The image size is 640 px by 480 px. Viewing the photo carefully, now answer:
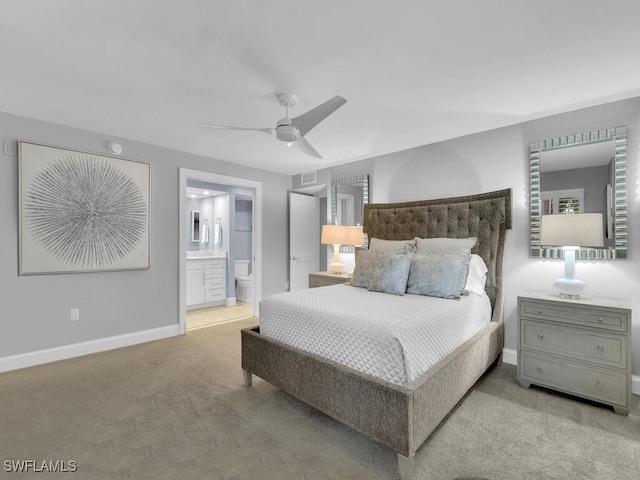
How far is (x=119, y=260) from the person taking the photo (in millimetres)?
3506

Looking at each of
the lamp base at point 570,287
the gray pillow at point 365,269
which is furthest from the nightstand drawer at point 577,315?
the gray pillow at point 365,269

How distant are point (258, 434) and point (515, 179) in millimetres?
3133

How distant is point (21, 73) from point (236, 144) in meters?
1.91

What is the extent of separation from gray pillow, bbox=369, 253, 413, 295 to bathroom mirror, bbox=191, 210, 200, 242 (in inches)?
178

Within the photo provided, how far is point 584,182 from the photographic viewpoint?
2.70m

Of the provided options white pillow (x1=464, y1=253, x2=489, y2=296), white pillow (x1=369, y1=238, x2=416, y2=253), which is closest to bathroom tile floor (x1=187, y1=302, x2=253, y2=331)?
white pillow (x1=369, y1=238, x2=416, y2=253)

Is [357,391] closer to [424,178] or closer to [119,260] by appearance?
[424,178]

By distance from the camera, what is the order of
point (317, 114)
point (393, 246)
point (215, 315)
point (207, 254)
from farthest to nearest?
point (207, 254), point (215, 315), point (393, 246), point (317, 114)

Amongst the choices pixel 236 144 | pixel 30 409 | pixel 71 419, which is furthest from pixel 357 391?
pixel 236 144

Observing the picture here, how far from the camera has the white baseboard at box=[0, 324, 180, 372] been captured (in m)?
2.90

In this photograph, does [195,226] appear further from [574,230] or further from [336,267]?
[574,230]

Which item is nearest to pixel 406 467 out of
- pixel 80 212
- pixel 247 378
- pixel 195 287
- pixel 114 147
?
pixel 247 378

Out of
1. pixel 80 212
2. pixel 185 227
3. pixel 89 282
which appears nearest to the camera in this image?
pixel 80 212

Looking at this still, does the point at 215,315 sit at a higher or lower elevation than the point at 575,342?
lower
